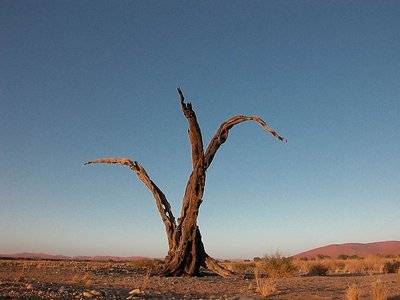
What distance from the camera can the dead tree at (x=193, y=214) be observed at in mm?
Answer: 18875

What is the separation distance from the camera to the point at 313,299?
1193 centimetres

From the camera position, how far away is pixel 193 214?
19.0 meters

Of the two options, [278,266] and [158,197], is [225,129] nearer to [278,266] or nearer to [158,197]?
[158,197]

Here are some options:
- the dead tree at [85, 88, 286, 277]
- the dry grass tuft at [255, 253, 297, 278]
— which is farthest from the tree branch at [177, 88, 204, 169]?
the dry grass tuft at [255, 253, 297, 278]

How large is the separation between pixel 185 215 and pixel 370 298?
351 inches

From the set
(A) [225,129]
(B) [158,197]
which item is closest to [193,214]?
(B) [158,197]

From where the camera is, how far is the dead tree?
18.9m

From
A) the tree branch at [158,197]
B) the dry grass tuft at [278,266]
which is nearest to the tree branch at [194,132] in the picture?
the tree branch at [158,197]

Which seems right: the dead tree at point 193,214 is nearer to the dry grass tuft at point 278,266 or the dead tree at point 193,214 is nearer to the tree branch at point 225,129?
the tree branch at point 225,129

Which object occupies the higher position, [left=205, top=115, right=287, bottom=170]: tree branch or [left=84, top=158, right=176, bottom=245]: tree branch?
[left=205, top=115, right=287, bottom=170]: tree branch

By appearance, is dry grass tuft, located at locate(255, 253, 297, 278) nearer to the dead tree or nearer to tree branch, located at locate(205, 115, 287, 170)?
the dead tree

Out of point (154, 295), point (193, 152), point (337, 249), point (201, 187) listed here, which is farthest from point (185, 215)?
point (337, 249)

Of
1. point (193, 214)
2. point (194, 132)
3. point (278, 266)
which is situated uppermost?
point (194, 132)

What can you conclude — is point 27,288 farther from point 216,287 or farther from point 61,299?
point 216,287
